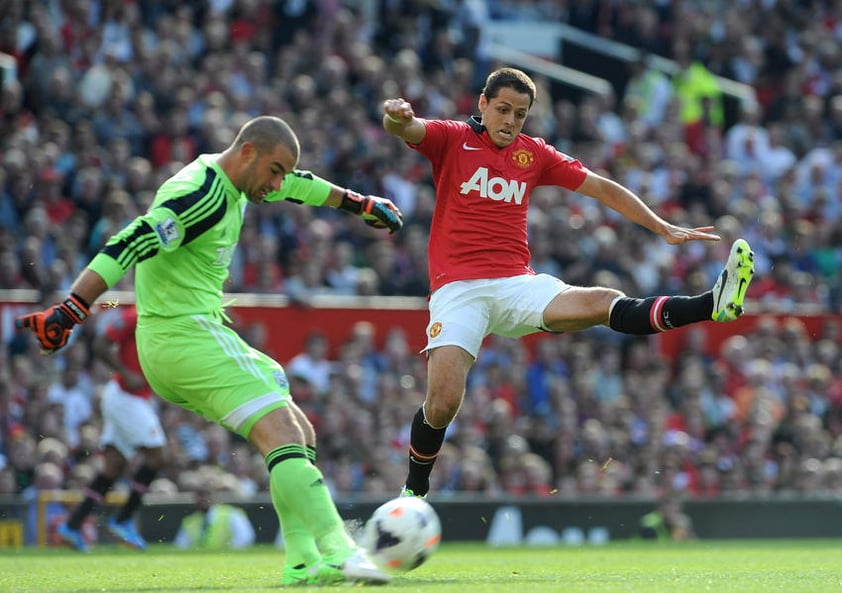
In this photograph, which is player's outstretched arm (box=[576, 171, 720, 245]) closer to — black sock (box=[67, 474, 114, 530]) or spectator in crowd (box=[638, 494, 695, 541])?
black sock (box=[67, 474, 114, 530])

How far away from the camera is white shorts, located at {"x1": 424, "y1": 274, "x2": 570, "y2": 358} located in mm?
8836

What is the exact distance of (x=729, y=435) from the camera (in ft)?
54.6

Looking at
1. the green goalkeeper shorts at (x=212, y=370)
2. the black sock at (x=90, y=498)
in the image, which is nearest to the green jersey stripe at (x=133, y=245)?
the green goalkeeper shorts at (x=212, y=370)

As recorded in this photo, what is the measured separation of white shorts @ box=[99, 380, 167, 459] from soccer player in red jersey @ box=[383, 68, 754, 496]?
4111mm

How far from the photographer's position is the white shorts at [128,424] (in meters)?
12.7

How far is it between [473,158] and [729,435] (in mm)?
8527

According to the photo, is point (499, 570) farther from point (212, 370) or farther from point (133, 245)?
point (133, 245)

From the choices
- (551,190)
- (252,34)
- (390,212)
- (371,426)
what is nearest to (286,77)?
(252,34)

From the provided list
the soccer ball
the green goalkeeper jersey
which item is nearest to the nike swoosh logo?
the soccer ball

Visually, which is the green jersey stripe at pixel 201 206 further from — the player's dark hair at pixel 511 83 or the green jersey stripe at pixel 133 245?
the player's dark hair at pixel 511 83

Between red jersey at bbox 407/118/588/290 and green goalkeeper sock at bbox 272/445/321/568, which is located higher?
red jersey at bbox 407/118/588/290

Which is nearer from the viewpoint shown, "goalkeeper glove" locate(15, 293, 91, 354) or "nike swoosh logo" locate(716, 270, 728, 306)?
"goalkeeper glove" locate(15, 293, 91, 354)

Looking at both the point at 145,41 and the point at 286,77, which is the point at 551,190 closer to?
the point at 286,77

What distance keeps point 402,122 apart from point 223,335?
183cm
